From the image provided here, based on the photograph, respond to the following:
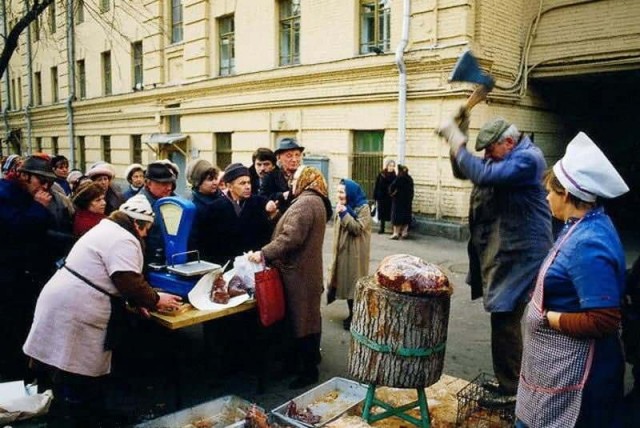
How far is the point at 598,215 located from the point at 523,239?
3.81 ft

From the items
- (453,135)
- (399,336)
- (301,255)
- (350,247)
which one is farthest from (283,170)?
(399,336)

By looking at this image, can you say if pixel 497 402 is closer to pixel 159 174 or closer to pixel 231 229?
pixel 231 229

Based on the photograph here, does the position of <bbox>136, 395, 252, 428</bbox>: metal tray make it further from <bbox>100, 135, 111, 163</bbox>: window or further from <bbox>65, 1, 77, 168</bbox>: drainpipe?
<bbox>65, 1, 77, 168</bbox>: drainpipe

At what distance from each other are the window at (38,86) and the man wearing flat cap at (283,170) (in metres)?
24.9

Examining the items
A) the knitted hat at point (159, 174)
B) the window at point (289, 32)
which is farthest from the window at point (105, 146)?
the knitted hat at point (159, 174)

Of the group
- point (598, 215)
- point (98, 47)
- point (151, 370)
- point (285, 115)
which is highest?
point (98, 47)

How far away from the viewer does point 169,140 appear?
17.5 meters

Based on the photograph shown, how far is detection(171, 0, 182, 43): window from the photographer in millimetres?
17719

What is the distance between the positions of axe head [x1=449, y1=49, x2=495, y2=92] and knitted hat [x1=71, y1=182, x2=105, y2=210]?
3.15 meters

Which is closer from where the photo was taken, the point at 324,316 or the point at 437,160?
the point at 324,316

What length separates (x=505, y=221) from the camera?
143 inches

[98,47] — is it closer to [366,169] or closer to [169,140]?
[169,140]

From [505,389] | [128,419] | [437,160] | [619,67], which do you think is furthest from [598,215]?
[619,67]

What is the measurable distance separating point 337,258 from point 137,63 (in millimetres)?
16810
